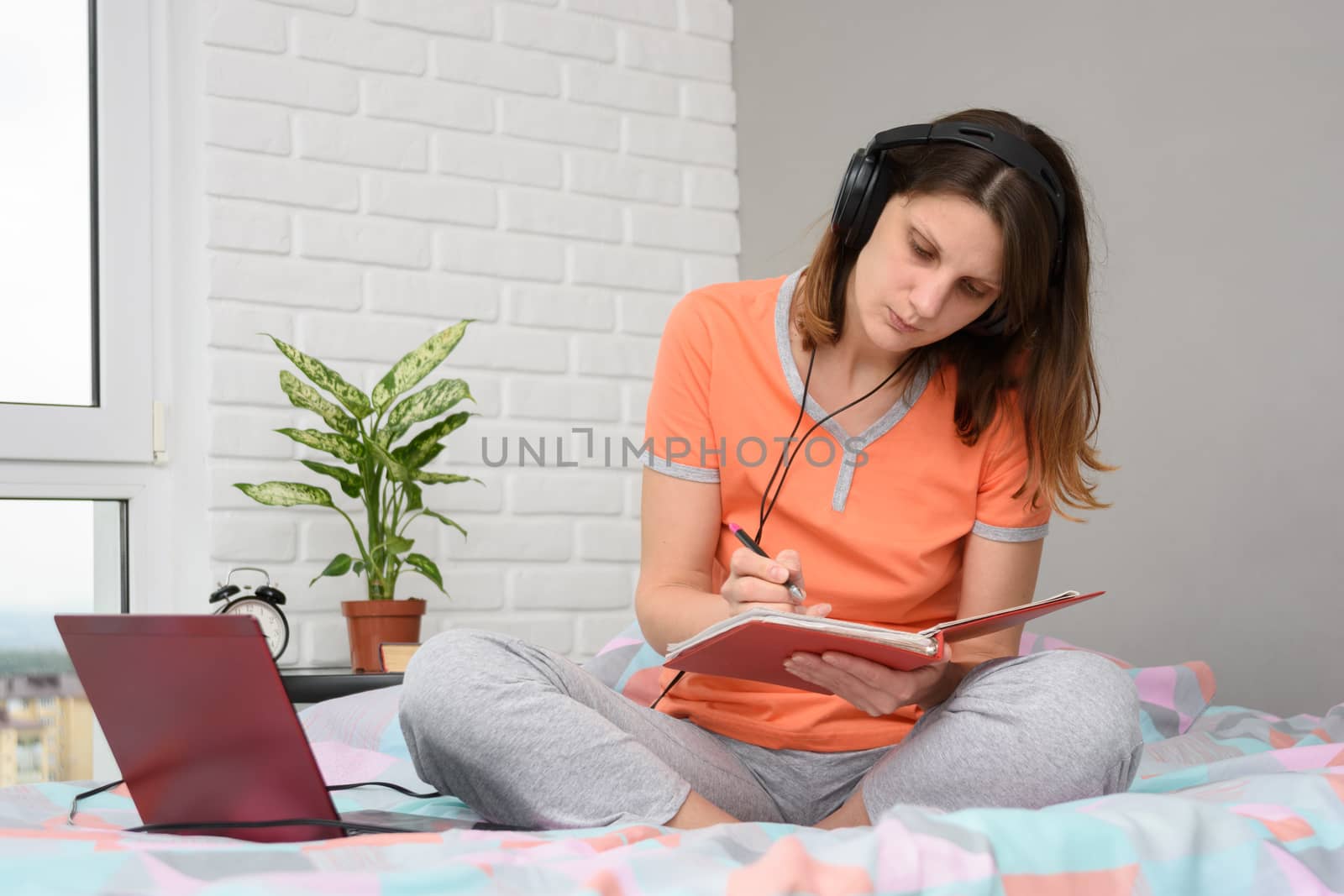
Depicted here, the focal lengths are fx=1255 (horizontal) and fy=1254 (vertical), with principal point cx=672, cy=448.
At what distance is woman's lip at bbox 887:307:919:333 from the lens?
3.75 ft

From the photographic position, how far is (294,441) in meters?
2.12

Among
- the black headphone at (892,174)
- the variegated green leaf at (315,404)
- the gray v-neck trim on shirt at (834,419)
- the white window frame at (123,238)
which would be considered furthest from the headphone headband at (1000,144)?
the white window frame at (123,238)

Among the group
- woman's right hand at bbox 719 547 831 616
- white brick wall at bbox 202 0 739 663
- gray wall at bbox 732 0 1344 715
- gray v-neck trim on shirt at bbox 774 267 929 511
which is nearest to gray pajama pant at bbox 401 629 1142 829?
woman's right hand at bbox 719 547 831 616

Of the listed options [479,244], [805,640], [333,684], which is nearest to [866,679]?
[805,640]

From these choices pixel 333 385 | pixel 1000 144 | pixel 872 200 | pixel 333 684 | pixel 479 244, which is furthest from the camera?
pixel 479 244

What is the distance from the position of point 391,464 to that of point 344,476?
9 cm

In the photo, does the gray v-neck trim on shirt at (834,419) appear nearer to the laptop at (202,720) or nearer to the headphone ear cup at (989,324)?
the headphone ear cup at (989,324)

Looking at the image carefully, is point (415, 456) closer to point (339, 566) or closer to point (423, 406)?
point (423, 406)

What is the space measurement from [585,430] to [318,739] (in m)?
1.00

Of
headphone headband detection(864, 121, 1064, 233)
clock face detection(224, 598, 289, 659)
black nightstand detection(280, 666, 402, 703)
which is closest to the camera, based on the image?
headphone headband detection(864, 121, 1064, 233)

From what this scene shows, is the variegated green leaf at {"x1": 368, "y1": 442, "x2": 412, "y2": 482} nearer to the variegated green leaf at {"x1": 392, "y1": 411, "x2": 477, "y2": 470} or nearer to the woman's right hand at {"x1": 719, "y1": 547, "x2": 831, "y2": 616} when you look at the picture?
the variegated green leaf at {"x1": 392, "y1": 411, "x2": 477, "y2": 470}

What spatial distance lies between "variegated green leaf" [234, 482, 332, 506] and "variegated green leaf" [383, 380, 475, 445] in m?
0.13

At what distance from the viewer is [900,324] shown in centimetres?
114

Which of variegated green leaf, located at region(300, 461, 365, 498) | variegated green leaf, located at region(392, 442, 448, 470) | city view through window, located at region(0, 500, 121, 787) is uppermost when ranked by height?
variegated green leaf, located at region(392, 442, 448, 470)
